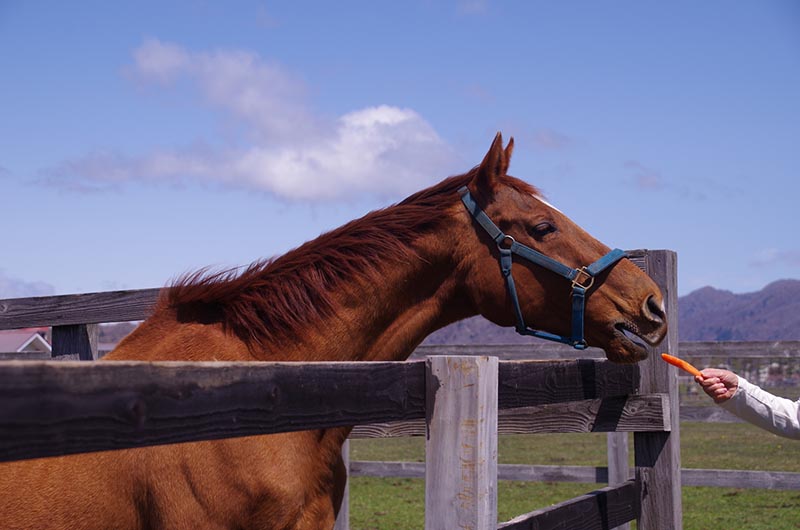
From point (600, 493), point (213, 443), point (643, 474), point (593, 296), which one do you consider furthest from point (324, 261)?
point (643, 474)

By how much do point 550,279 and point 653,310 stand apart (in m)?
0.51

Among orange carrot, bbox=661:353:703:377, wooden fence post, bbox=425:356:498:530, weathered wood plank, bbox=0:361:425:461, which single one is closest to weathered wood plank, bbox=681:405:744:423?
orange carrot, bbox=661:353:703:377

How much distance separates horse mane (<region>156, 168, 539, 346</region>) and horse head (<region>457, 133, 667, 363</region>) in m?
0.24

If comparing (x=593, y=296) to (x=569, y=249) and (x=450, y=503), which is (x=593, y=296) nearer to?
(x=569, y=249)

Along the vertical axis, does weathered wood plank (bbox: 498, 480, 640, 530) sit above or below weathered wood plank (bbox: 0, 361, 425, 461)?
below

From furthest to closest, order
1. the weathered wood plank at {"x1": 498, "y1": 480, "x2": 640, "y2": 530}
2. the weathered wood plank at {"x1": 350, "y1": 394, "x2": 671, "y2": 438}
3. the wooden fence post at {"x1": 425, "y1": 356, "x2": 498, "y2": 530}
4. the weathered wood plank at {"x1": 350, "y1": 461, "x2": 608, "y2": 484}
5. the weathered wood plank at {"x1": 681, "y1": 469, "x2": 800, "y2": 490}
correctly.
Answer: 1. the weathered wood plank at {"x1": 350, "y1": 461, "x2": 608, "y2": 484}
2. the weathered wood plank at {"x1": 681, "y1": 469, "x2": 800, "y2": 490}
3. the weathered wood plank at {"x1": 350, "y1": 394, "x2": 671, "y2": 438}
4. the weathered wood plank at {"x1": 498, "y1": 480, "x2": 640, "y2": 530}
5. the wooden fence post at {"x1": 425, "y1": 356, "x2": 498, "y2": 530}

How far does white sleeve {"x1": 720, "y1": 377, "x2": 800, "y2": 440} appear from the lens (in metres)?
3.48

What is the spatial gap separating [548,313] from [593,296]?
22 centimetres

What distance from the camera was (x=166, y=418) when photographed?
166 centimetres

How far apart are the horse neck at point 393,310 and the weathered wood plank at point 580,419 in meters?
0.46

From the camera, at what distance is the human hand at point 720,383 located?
3.48m

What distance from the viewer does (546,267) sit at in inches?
146

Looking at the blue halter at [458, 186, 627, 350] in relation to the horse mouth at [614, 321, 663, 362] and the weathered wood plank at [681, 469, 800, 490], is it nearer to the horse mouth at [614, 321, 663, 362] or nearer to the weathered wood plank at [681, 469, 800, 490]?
the horse mouth at [614, 321, 663, 362]

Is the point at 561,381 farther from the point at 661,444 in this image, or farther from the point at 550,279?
the point at 661,444
